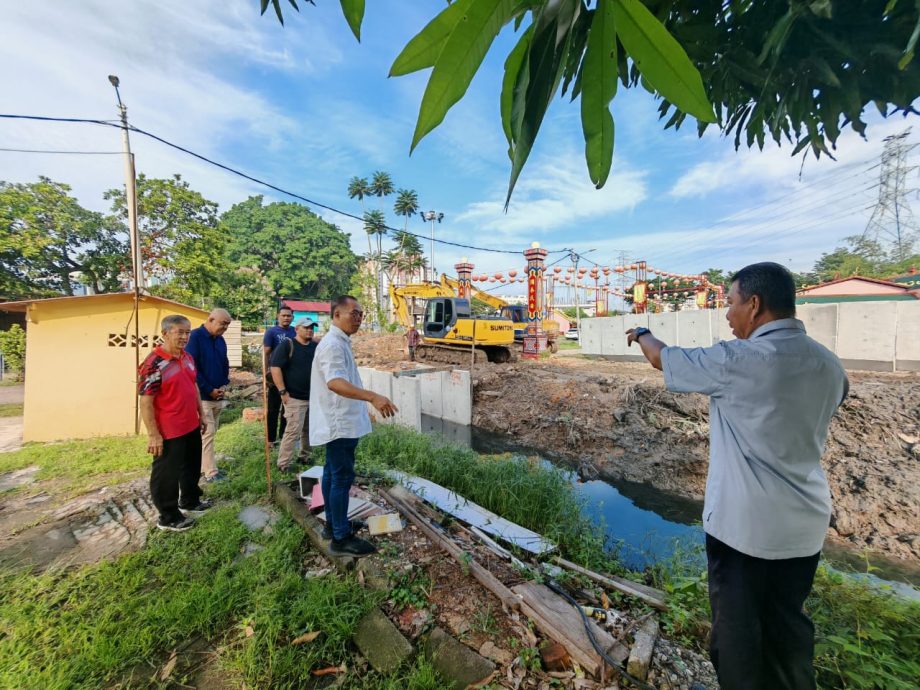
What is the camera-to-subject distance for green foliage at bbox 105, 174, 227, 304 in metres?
11.1

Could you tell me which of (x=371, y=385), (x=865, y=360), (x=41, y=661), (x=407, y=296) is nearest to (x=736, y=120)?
(x=41, y=661)

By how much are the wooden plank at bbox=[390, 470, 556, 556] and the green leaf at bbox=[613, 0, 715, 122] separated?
121 inches

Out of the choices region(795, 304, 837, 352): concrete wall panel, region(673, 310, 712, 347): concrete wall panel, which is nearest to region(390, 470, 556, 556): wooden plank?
region(795, 304, 837, 352): concrete wall panel

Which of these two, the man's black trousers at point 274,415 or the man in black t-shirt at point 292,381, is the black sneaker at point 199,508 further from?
the man's black trousers at point 274,415

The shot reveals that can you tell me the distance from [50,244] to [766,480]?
53.4ft

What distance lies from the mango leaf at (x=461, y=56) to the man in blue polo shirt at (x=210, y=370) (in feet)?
13.4

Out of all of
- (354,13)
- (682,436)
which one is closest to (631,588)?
(354,13)

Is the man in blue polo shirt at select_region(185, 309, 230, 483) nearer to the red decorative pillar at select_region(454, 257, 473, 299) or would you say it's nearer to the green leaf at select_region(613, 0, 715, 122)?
the green leaf at select_region(613, 0, 715, 122)

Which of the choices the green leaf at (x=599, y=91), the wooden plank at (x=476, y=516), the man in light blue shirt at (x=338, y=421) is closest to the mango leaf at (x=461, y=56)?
the green leaf at (x=599, y=91)

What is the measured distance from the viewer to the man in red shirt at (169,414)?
117 inches

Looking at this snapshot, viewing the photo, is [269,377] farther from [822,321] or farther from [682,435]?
[822,321]

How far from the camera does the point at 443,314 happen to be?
1371cm

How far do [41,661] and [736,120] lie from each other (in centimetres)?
393

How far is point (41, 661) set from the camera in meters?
1.88
